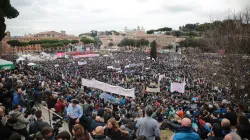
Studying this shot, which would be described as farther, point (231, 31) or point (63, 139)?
point (231, 31)

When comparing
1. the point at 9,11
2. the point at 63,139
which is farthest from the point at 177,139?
the point at 9,11

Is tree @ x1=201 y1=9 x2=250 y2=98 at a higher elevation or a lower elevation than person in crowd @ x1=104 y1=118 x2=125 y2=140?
higher

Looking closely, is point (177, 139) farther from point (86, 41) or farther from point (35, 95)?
point (86, 41)

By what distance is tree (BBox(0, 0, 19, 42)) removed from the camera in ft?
47.8

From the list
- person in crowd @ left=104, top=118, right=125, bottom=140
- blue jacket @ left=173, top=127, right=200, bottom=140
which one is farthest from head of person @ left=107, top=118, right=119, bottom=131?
blue jacket @ left=173, top=127, right=200, bottom=140

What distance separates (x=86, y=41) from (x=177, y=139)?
128 meters

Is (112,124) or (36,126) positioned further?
(36,126)

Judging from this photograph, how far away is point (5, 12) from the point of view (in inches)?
622

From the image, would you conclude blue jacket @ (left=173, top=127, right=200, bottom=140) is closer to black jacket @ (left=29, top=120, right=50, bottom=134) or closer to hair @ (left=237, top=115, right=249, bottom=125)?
hair @ (left=237, top=115, right=249, bottom=125)

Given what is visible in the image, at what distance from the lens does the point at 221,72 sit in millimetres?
12117

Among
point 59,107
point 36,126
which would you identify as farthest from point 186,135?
point 59,107

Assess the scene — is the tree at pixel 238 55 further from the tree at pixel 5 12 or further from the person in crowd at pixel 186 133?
the tree at pixel 5 12

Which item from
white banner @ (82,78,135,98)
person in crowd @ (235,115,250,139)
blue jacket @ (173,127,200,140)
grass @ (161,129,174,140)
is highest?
blue jacket @ (173,127,200,140)

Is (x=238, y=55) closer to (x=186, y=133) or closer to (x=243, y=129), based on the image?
(x=243, y=129)
